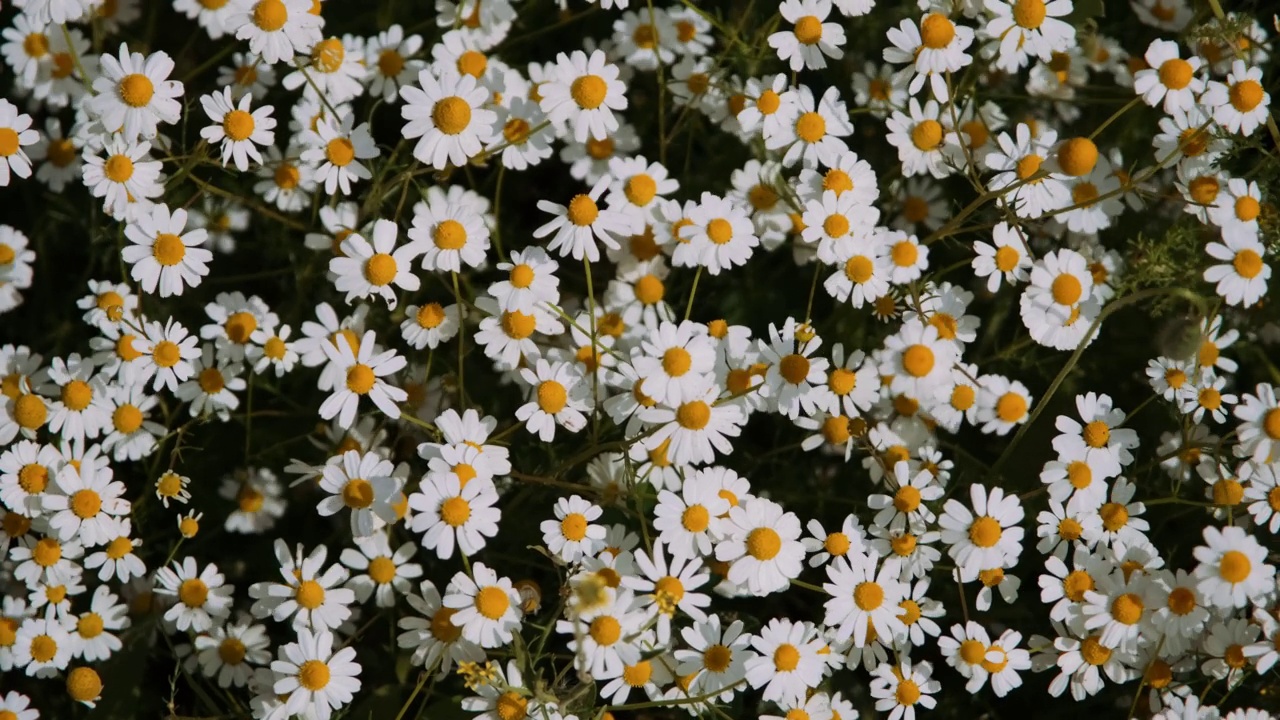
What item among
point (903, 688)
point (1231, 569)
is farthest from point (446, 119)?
point (1231, 569)

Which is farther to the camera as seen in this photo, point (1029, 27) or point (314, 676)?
point (1029, 27)

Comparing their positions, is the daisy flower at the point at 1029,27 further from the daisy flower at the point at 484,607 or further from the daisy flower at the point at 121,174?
the daisy flower at the point at 121,174

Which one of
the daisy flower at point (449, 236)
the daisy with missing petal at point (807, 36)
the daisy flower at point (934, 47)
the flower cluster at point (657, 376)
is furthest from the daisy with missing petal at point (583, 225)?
the daisy flower at point (934, 47)

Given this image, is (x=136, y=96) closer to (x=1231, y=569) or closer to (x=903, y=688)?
(x=903, y=688)

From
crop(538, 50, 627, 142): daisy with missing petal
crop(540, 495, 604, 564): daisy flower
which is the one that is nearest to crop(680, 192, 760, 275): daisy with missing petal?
crop(538, 50, 627, 142): daisy with missing petal

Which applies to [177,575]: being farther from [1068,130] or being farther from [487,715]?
[1068,130]

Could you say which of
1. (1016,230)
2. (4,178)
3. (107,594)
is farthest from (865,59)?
(107,594)
